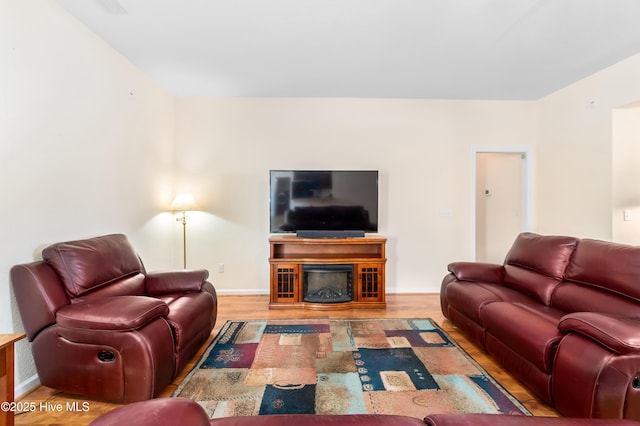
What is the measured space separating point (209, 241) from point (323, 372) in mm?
2664

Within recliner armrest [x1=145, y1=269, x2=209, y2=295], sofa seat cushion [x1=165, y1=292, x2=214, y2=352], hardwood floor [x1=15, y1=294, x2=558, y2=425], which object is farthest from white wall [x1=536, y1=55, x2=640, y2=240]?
recliner armrest [x1=145, y1=269, x2=209, y2=295]

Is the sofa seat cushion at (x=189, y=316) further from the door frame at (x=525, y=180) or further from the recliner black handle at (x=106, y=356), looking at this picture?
the door frame at (x=525, y=180)

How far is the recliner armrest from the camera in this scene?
2607mm

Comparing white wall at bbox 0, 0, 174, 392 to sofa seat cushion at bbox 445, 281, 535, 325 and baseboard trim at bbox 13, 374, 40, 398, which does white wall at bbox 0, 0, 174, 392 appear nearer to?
baseboard trim at bbox 13, 374, 40, 398

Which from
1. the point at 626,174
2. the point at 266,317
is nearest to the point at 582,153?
the point at 626,174

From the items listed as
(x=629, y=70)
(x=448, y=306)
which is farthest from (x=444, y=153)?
(x=448, y=306)

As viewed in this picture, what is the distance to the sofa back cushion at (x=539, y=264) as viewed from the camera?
2455 millimetres

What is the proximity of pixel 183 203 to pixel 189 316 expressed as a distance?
202 cm

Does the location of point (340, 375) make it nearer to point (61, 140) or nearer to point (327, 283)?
point (327, 283)

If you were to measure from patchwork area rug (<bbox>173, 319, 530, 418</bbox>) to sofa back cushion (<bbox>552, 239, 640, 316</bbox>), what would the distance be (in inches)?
34.6

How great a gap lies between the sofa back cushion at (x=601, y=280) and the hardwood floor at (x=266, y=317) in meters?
0.75

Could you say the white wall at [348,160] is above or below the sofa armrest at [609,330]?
above

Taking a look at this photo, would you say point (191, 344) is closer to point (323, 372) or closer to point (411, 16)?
point (323, 372)

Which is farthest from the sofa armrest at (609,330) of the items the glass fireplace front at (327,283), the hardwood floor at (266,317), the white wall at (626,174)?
the white wall at (626,174)
